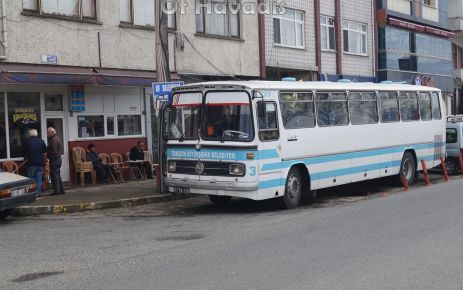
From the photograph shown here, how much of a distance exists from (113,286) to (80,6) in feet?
40.3

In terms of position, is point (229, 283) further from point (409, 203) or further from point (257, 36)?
point (257, 36)

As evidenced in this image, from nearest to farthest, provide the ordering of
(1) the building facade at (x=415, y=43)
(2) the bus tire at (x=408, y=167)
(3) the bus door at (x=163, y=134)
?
(3) the bus door at (x=163, y=134), (2) the bus tire at (x=408, y=167), (1) the building facade at (x=415, y=43)

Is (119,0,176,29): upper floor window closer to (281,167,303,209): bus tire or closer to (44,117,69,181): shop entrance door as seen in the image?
(44,117,69,181): shop entrance door

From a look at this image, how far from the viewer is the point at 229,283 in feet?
21.6

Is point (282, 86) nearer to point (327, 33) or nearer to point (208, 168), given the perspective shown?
point (208, 168)

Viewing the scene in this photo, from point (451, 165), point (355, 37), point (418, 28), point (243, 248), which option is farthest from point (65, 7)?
point (418, 28)

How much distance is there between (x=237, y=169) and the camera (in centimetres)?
1187

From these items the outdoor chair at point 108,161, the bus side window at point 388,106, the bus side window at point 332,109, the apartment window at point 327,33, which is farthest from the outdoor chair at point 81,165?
the apartment window at point 327,33

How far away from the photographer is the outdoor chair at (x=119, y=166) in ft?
59.6

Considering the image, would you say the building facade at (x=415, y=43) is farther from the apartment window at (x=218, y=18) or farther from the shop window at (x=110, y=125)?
the shop window at (x=110, y=125)

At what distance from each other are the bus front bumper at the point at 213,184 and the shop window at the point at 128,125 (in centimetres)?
646

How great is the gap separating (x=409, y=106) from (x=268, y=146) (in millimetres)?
7076

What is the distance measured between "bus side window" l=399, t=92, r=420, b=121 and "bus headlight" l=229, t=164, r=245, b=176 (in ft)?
23.0

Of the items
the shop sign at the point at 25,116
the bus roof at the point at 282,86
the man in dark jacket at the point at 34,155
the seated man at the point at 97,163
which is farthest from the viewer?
the seated man at the point at 97,163
